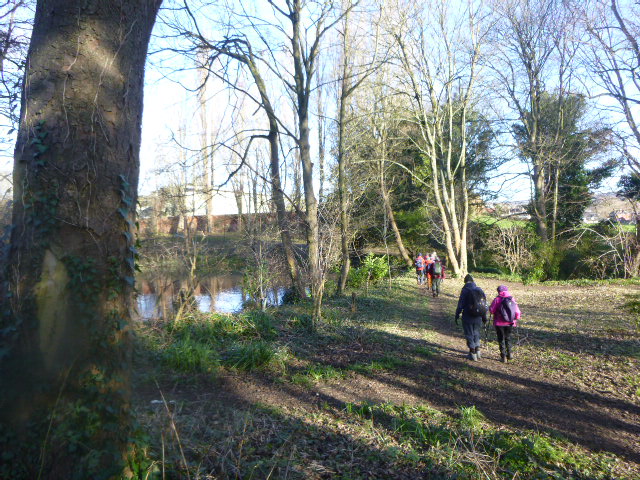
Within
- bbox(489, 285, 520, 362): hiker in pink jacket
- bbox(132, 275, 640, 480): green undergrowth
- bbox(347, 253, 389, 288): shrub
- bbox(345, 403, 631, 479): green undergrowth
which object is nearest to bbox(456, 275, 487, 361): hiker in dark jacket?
bbox(489, 285, 520, 362): hiker in pink jacket

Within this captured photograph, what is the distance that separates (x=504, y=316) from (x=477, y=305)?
509mm

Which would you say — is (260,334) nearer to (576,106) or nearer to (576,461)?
(576,461)

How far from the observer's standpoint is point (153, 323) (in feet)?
28.1

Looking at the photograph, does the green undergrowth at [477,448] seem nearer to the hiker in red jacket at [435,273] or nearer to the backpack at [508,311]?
the backpack at [508,311]

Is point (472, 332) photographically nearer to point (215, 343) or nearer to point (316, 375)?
point (316, 375)

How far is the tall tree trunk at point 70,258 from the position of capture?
3043 mm

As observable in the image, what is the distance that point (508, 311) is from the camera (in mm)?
8297

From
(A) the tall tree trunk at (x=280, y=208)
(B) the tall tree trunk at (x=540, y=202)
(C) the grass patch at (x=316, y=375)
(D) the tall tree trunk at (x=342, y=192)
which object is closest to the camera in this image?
(C) the grass patch at (x=316, y=375)

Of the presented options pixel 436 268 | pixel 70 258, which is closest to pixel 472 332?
pixel 70 258

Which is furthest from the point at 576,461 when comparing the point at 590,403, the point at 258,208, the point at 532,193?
the point at 532,193

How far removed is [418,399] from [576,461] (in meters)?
2.23

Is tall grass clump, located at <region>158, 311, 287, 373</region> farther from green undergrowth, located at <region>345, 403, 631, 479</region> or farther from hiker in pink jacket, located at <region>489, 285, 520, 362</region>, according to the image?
hiker in pink jacket, located at <region>489, 285, 520, 362</region>

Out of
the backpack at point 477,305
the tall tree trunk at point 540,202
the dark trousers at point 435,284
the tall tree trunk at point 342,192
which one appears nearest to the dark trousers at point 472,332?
the backpack at point 477,305

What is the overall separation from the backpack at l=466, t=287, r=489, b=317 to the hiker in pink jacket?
183mm
